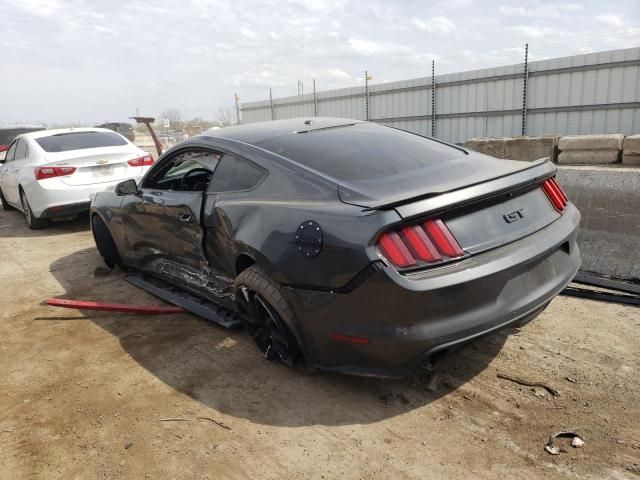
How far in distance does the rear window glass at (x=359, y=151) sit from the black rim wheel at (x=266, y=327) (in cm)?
86

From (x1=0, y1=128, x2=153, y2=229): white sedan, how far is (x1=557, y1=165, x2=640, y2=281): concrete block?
6241 millimetres

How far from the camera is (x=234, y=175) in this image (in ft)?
11.1

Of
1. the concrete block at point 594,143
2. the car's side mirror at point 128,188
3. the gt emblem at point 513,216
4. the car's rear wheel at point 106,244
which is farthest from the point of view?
the concrete block at point 594,143

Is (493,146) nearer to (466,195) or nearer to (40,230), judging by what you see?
(466,195)

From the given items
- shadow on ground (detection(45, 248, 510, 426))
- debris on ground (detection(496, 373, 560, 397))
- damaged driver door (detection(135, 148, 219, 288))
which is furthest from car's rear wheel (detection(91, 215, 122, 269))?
debris on ground (detection(496, 373, 560, 397))

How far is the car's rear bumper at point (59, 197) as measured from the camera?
25.0ft

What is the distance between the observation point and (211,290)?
148 inches

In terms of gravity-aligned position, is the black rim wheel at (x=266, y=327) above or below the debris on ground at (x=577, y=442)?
above

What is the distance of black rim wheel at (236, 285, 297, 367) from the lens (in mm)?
2949

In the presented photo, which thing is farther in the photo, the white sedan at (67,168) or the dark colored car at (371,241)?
the white sedan at (67,168)

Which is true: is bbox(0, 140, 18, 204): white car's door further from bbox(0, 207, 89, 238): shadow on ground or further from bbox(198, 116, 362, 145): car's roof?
bbox(198, 116, 362, 145): car's roof

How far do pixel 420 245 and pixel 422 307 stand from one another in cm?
29

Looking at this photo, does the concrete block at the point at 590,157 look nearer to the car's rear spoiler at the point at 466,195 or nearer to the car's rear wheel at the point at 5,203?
the car's rear spoiler at the point at 466,195

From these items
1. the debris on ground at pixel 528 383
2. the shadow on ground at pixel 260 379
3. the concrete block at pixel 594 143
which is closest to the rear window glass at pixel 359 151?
the shadow on ground at pixel 260 379
